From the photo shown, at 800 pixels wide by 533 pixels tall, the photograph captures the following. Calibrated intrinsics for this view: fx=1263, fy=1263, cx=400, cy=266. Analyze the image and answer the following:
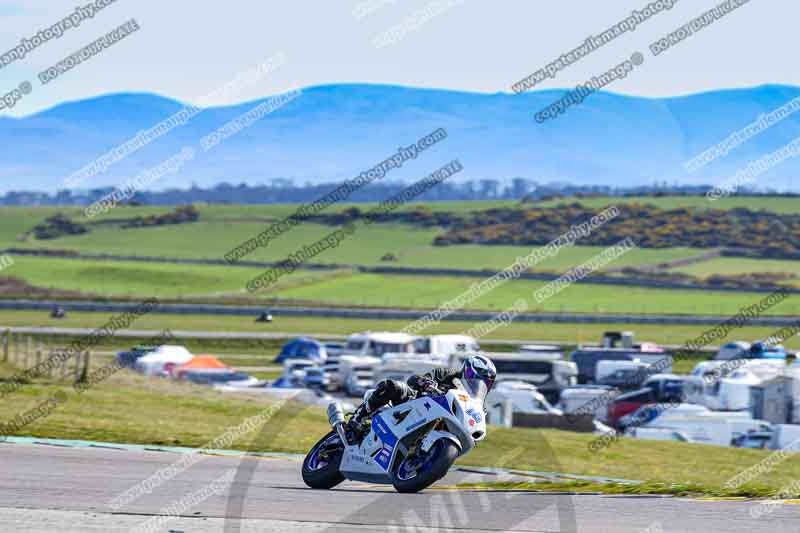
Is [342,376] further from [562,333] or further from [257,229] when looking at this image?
[257,229]

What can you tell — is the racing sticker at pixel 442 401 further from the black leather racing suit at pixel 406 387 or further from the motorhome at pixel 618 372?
the motorhome at pixel 618 372

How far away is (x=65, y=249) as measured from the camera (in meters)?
131

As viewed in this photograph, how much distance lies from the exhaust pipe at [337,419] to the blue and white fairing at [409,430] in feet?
0.49

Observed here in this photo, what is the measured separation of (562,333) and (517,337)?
3.78 metres

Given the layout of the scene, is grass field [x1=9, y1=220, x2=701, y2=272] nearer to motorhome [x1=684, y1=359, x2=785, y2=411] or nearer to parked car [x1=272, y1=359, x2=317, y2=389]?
parked car [x1=272, y1=359, x2=317, y2=389]

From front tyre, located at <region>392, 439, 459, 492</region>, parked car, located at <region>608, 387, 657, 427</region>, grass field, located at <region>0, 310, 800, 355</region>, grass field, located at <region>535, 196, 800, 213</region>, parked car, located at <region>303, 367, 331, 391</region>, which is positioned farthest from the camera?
grass field, located at <region>535, 196, 800, 213</region>

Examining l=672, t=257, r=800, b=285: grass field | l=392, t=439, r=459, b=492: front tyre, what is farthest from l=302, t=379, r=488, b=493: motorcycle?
l=672, t=257, r=800, b=285: grass field

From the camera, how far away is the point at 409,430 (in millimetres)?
12242

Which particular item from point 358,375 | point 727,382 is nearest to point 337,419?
point 727,382

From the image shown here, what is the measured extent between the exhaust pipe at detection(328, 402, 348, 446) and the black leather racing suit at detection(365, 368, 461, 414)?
447 millimetres

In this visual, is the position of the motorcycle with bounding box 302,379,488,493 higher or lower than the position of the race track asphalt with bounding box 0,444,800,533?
higher

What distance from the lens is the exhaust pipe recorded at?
12.8 meters

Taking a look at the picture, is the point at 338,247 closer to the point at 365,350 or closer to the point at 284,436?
the point at 365,350

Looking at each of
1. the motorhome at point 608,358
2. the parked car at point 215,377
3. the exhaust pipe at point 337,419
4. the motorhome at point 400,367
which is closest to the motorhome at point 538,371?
the motorhome at point 608,358
